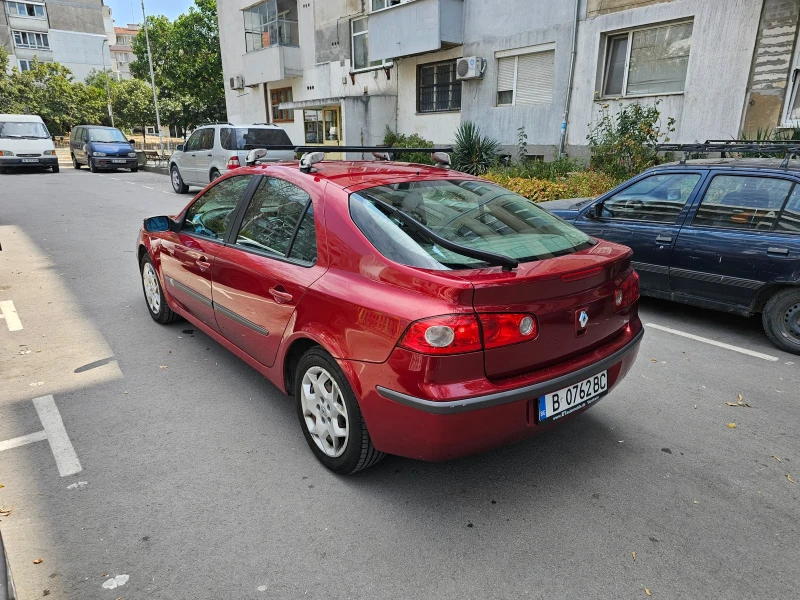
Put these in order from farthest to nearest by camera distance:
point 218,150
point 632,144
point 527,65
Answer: point 527,65 → point 218,150 → point 632,144

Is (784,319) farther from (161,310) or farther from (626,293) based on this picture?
(161,310)

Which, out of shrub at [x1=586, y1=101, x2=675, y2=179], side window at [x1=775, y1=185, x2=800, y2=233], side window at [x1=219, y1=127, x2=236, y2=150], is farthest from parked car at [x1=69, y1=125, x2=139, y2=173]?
side window at [x1=775, y1=185, x2=800, y2=233]

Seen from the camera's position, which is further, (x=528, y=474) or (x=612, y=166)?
(x=612, y=166)

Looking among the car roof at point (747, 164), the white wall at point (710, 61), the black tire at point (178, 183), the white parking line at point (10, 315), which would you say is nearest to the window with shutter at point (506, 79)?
the white wall at point (710, 61)

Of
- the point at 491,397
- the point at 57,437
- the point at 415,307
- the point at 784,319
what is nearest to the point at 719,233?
the point at 784,319

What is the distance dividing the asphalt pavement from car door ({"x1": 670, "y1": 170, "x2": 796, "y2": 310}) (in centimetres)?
69

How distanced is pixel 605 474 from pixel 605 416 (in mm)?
684

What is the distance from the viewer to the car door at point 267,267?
3032 mm

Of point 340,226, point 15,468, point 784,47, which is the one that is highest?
point 784,47

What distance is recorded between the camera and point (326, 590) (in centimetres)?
221

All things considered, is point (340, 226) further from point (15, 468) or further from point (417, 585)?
point (15, 468)

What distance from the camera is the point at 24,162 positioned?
70.6 ft

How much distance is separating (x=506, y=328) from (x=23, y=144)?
25077 mm

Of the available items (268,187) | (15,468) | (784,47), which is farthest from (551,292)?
(784,47)
